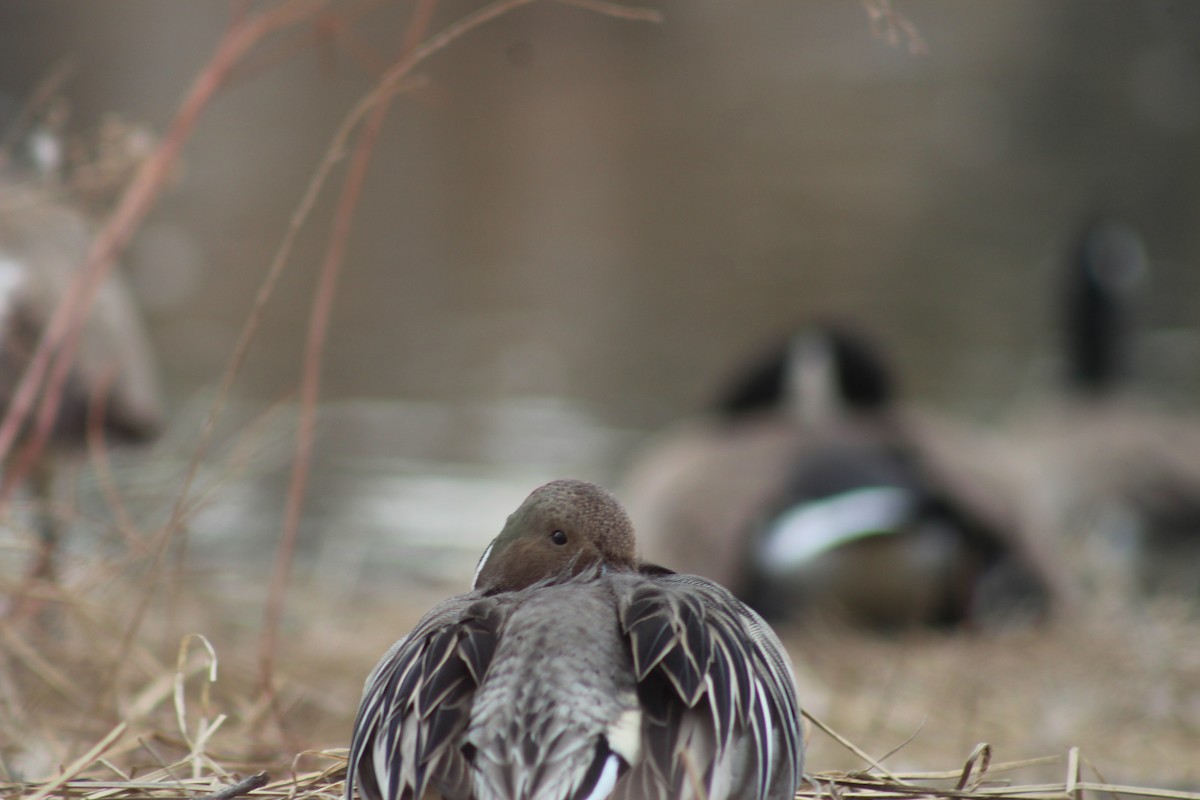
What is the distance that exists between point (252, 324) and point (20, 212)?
115 cm

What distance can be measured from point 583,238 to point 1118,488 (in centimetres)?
693

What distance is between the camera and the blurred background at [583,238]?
21.7 ft

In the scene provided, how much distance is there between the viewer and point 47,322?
11.7 ft

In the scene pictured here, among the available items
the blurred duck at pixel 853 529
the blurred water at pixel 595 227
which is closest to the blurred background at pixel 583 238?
the blurred water at pixel 595 227

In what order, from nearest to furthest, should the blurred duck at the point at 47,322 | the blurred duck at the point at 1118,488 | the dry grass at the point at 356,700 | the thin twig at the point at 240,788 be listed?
the thin twig at the point at 240,788, the dry grass at the point at 356,700, the blurred duck at the point at 47,322, the blurred duck at the point at 1118,488

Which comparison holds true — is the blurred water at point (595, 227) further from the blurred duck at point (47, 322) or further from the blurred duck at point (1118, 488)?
the blurred duck at point (1118, 488)

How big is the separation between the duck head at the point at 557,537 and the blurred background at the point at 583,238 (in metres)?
0.80

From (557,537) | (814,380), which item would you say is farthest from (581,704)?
(814,380)

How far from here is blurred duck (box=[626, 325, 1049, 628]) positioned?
475 cm

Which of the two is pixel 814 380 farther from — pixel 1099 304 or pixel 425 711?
pixel 425 711

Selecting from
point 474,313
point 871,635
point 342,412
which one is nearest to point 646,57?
point 474,313

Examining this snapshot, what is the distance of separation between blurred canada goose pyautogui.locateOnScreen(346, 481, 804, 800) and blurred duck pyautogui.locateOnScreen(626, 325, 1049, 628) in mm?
2856

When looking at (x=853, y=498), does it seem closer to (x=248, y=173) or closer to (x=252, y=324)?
(x=252, y=324)

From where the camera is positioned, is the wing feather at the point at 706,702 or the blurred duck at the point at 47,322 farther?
the blurred duck at the point at 47,322
